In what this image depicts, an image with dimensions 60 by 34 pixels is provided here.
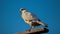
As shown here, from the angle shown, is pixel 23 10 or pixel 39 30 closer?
pixel 39 30

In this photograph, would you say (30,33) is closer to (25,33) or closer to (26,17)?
(25,33)

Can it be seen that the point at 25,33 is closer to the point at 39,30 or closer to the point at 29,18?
the point at 39,30

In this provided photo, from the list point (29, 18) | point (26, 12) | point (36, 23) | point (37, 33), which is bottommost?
point (37, 33)

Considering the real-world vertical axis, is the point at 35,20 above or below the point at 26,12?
below

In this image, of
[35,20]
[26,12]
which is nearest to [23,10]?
[26,12]

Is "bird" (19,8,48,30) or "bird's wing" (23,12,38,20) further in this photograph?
"bird's wing" (23,12,38,20)

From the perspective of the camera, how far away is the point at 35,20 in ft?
3.87

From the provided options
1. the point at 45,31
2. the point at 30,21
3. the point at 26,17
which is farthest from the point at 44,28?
the point at 26,17

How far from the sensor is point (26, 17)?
4.42ft

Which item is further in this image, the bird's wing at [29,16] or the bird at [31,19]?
the bird's wing at [29,16]

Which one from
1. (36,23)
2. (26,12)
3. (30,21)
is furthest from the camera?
(26,12)

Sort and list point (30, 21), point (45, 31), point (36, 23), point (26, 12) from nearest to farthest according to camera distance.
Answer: point (45, 31)
point (36, 23)
point (30, 21)
point (26, 12)

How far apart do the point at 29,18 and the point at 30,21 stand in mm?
48

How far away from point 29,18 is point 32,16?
35mm
